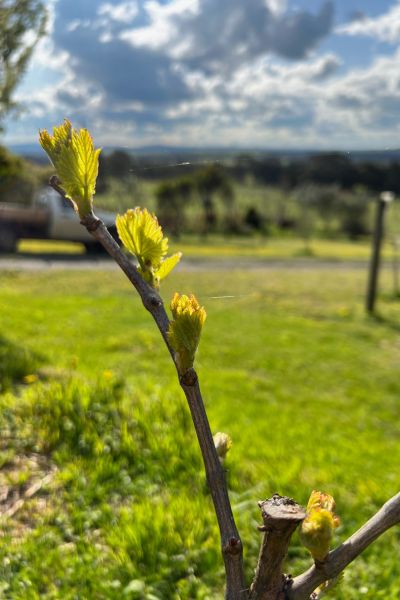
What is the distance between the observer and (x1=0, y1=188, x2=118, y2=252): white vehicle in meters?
18.0

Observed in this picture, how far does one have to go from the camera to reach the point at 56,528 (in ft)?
7.62

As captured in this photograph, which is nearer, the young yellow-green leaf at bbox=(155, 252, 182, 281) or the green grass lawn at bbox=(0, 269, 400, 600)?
the young yellow-green leaf at bbox=(155, 252, 182, 281)

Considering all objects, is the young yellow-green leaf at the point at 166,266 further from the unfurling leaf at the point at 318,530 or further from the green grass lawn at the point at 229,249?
the green grass lawn at the point at 229,249

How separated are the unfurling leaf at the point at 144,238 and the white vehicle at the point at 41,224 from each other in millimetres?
17485

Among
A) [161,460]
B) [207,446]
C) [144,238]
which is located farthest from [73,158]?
[161,460]

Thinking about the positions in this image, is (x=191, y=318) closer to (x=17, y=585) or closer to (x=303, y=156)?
(x=303, y=156)

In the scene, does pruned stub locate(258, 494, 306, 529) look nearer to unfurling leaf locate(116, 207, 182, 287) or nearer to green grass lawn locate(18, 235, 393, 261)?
unfurling leaf locate(116, 207, 182, 287)

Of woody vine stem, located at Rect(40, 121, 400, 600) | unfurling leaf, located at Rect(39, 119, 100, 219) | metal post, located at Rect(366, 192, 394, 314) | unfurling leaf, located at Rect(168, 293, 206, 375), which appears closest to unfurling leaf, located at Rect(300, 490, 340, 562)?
woody vine stem, located at Rect(40, 121, 400, 600)

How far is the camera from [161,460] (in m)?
2.90

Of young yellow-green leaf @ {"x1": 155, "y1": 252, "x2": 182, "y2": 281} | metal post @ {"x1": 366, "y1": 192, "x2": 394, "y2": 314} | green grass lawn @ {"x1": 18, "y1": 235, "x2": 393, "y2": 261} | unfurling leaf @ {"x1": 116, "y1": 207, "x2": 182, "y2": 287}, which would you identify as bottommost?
green grass lawn @ {"x1": 18, "y1": 235, "x2": 393, "y2": 261}

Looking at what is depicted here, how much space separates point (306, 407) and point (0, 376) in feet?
9.00

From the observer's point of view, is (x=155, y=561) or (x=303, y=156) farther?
(x=155, y=561)

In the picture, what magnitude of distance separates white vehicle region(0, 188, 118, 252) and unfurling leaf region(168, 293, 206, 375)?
17587 mm

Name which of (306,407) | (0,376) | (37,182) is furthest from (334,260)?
(0,376)
